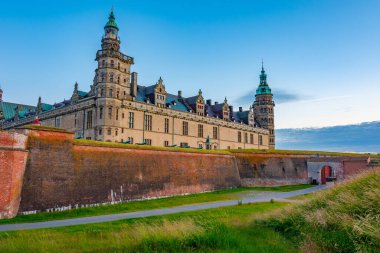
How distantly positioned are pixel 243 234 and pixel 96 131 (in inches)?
1205

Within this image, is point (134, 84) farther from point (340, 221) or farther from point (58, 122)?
point (340, 221)

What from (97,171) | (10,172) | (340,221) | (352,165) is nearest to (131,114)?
(97,171)

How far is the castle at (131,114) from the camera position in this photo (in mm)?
38656

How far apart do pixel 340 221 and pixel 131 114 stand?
33.4m

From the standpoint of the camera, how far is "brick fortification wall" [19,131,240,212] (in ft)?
66.5

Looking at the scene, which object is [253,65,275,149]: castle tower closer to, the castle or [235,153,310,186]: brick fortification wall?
the castle

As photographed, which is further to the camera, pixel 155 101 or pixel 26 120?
pixel 26 120

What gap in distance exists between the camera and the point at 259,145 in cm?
6325

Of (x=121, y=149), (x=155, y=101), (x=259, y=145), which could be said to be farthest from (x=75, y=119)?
(x=259, y=145)

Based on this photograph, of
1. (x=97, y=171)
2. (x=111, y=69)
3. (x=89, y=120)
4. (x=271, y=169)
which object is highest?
(x=111, y=69)

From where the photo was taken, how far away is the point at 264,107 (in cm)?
6544

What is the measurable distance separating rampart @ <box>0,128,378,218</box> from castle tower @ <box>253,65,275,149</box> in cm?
2693

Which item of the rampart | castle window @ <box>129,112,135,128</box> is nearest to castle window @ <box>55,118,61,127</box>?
castle window @ <box>129,112,135,128</box>

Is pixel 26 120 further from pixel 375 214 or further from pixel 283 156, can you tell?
pixel 375 214
